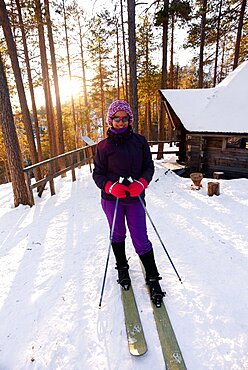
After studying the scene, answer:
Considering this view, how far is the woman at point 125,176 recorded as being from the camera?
251 cm

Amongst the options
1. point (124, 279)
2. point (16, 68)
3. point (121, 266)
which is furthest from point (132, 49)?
point (124, 279)

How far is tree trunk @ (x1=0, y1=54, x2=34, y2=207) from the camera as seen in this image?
19.0 ft

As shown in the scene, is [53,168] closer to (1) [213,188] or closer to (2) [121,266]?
(1) [213,188]

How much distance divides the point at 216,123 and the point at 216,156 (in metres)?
1.42

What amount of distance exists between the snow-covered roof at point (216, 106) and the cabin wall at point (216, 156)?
0.53 metres

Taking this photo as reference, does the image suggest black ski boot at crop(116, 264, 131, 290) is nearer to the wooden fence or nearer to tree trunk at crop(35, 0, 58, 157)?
the wooden fence

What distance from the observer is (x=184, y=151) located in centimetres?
1091

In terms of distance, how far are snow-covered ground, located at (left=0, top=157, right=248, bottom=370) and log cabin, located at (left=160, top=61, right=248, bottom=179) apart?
12.7 feet

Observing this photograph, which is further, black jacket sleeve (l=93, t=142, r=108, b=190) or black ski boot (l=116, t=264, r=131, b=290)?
black ski boot (l=116, t=264, r=131, b=290)

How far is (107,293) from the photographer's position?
2729mm

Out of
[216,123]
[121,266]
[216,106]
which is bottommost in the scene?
[121,266]

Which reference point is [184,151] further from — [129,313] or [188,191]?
[129,313]

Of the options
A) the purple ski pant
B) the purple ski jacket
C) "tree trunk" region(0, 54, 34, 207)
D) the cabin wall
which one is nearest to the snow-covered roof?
the cabin wall

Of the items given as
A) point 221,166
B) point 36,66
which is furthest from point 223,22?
point 36,66
